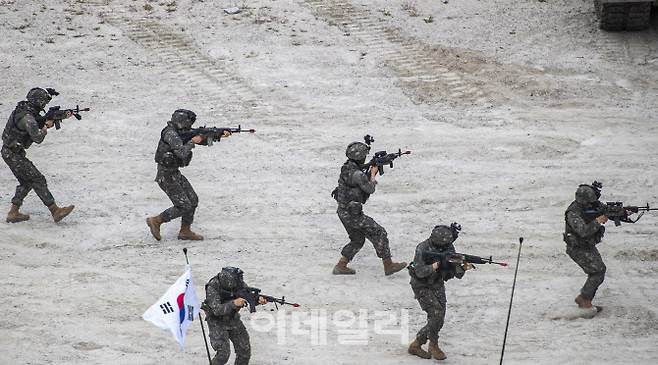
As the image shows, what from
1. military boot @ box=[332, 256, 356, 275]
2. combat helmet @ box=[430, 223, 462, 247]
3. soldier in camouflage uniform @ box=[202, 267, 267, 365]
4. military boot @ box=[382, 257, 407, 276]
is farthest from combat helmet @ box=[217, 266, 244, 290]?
military boot @ box=[382, 257, 407, 276]

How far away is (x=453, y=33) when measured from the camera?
758 inches

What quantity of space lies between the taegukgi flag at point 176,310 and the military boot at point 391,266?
2971mm

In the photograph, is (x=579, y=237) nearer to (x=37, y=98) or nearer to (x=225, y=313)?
(x=225, y=313)

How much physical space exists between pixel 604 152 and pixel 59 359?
851cm

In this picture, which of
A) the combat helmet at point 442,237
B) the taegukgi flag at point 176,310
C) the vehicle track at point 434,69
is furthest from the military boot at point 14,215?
the vehicle track at point 434,69

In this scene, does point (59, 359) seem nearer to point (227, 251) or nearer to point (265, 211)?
point (227, 251)

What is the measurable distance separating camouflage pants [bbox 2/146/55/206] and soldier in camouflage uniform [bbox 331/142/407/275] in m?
4.04

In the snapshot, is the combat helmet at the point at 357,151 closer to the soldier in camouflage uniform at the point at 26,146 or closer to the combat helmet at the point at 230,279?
the combat helmet at the point at 230,279

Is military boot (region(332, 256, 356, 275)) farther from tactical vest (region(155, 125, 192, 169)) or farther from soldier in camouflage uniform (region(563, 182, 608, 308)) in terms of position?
soldier in camouflage uniform (region(563, 182, 608, 308))

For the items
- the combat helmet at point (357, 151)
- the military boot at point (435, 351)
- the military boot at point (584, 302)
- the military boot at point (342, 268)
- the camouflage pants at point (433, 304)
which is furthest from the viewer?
the military boot at point (342, 268)

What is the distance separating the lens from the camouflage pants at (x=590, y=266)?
11.0 m

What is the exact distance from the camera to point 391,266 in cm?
1197

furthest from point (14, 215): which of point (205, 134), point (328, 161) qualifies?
point (328, 161)

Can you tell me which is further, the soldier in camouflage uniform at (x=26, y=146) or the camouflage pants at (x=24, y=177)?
the camouflage pants at (x=24, y=177)
